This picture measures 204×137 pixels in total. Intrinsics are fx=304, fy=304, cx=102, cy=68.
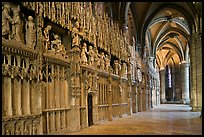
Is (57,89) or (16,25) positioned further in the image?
(57,89)

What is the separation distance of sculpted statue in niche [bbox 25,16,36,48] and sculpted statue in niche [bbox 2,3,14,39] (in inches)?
32.6

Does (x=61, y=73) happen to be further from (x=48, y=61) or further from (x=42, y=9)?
(x=42, y=9)

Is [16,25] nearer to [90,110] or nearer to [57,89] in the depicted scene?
[57,89]

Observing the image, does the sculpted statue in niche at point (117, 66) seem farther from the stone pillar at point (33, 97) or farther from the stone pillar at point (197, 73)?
the stone pillar at point (33, 97)

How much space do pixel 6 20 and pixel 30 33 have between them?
108 cm

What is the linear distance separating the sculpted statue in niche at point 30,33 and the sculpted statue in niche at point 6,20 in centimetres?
83

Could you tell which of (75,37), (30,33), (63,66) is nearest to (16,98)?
(30,33)

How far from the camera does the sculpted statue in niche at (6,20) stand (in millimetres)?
9059

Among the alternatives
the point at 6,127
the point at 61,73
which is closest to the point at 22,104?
the point at 6,127

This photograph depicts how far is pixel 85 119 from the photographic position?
13906 mm

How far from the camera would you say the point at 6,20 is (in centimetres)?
924

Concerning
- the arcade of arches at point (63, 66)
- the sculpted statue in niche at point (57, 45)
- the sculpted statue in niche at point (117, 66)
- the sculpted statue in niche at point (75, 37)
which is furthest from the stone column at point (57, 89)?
the sculpted statue in niche at point (117, 66)

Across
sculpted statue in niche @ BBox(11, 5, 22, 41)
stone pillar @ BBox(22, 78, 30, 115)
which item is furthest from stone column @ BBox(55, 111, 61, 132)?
sculpted statue in niche @ BBox(11, 5, 22, 41)

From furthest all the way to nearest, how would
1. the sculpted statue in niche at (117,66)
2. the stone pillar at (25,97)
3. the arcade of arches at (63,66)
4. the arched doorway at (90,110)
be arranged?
the sculpted statue in niche at (117,66) → the arched doorway at (90,110) → the stone pillar at (25,97) → the arcade of arches at (63,66)
